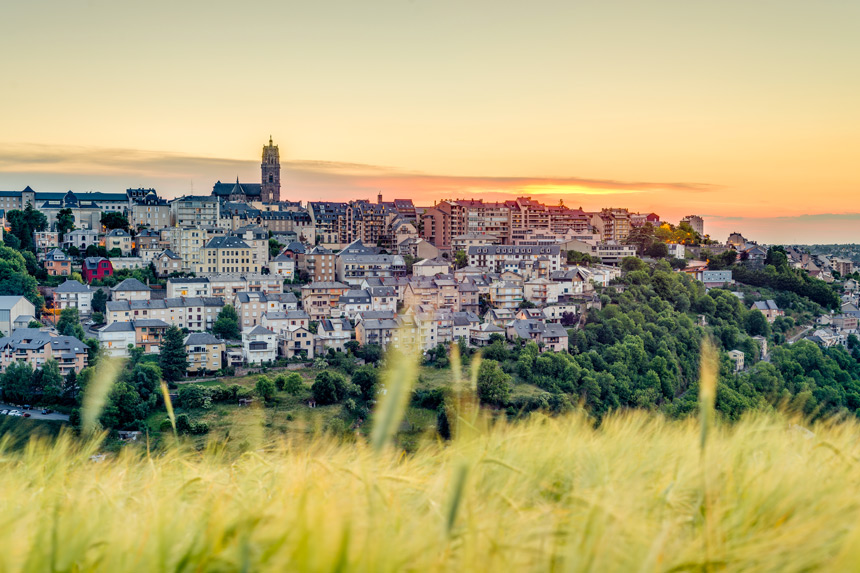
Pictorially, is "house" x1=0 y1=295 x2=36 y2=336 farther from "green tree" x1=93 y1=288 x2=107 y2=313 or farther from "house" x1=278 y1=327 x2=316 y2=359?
"house" x1=278 y1=327 x2=316 y2=359

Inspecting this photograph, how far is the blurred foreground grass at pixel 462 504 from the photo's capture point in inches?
64.2

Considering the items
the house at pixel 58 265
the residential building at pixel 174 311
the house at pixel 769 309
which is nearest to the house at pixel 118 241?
the house at pixel 58 265

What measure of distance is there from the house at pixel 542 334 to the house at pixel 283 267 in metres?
10.9

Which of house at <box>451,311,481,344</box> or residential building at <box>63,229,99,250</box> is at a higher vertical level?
residential building at <box>63,229,99,250</box>

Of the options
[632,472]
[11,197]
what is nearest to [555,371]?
[632,472]

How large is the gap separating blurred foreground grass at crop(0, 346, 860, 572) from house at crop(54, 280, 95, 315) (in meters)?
26.7

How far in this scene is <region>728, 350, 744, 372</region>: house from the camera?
25663 mm

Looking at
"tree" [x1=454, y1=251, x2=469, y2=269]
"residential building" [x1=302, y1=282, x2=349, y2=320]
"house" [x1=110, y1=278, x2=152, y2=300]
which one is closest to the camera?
"house" [x1=110, y1=278, x2=152, y2=300]

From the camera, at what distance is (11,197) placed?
41188 mm

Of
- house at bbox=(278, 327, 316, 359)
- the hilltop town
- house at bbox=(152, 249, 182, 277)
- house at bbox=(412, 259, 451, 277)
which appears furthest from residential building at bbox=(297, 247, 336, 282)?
house at bbox=(278, 327, 316, 359)

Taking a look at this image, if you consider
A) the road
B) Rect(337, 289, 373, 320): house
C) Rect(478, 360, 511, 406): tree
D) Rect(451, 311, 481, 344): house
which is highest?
Rect(337, 289, 373, 320): house

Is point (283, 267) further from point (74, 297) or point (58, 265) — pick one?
point (58, 265)

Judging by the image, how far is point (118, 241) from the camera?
3447cm

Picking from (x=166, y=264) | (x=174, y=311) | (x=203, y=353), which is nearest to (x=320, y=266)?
(x=166, y=264)
